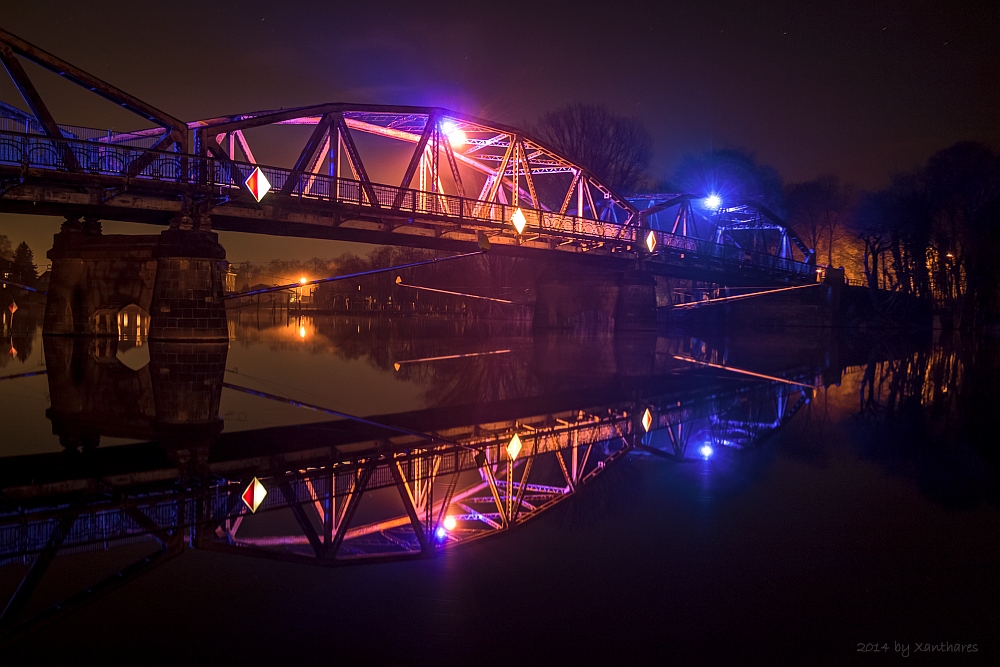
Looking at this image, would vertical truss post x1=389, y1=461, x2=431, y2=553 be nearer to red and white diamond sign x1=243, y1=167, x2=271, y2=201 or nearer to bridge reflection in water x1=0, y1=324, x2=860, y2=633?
bridge reflection in water x1=0, y1=324, x2=860, y2=633

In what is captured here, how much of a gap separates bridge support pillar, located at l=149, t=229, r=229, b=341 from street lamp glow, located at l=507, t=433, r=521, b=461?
1833 centimetres

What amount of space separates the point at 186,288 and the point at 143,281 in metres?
3.88

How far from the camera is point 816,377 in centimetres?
1573

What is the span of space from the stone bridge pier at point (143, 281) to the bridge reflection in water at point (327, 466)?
34.0ft

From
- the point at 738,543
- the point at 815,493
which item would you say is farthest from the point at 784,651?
the point at 815,493

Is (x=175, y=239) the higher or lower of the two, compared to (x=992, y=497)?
higher

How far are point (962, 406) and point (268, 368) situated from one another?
45.6 feet

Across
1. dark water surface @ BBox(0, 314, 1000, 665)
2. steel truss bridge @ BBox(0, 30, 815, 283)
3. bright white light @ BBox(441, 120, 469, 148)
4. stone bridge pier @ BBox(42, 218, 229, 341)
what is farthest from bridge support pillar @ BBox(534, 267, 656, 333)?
dark water surface @ BBox(0, 314, 1000, 665)

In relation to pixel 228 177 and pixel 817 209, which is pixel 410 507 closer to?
pixel 228 177

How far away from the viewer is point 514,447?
24.1ft

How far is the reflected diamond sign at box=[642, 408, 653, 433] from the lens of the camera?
28.1ft

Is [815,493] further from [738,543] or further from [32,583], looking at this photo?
[32,583]

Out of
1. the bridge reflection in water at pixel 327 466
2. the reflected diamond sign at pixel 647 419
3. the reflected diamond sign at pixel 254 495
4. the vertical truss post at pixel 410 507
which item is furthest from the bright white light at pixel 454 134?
the reflected diamond sign at pixel 254 495

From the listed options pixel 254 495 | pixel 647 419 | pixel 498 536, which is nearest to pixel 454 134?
pixel 647 419
